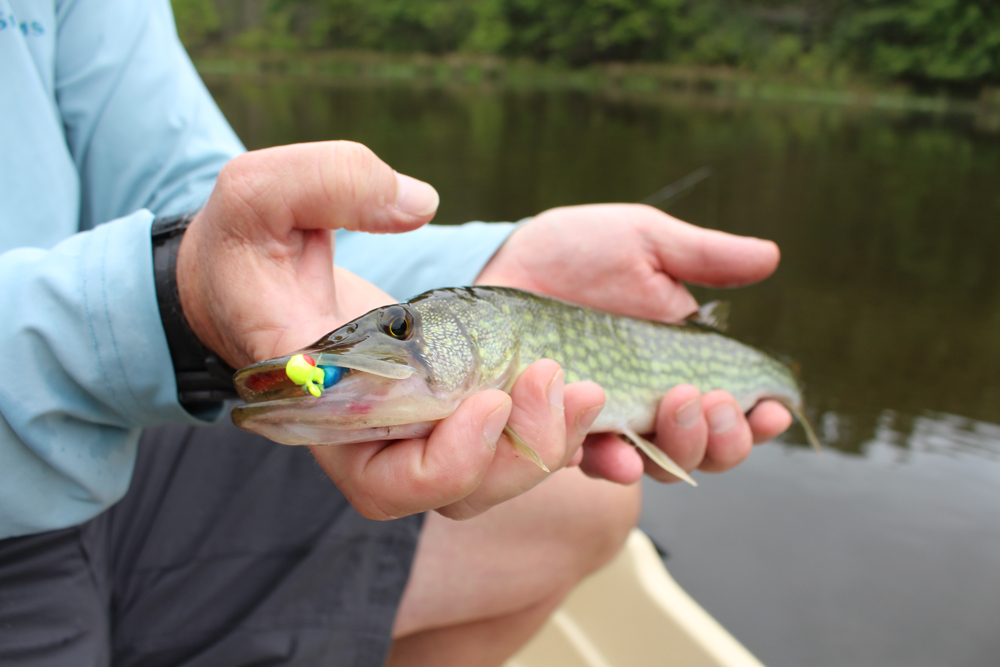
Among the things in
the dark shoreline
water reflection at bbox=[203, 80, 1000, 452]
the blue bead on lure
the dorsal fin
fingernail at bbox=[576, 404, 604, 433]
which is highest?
the blue bead on lure

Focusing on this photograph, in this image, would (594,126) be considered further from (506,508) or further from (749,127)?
(506,508)

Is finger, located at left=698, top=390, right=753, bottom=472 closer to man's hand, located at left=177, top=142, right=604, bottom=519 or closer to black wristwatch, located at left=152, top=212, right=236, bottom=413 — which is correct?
man's hand, located at left=177, top=142, right=604, bottom=519

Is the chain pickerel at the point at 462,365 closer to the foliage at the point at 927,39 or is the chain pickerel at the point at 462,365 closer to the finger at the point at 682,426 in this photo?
the finger at the point at 682,426

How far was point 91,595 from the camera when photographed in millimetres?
1366

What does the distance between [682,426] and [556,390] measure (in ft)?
2.21

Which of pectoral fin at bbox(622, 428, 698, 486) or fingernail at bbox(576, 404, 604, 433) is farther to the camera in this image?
pectoral fin at bbox(622, 428, 698, 486)

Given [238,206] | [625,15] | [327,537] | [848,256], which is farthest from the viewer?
[625,15]

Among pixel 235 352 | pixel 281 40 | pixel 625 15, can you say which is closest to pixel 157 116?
pixel 235 352

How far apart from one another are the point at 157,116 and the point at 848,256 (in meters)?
7.37

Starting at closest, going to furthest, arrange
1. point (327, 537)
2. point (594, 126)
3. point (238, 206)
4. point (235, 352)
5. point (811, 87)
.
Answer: point (238, 206) < point (235, 352) < point (327, 537) < point (594, 126) < point (811, 87)

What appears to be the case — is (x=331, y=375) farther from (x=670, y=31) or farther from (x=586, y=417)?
(x=670, y=31)

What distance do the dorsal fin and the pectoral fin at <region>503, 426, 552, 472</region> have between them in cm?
107

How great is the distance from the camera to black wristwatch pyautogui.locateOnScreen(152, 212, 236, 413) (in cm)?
134

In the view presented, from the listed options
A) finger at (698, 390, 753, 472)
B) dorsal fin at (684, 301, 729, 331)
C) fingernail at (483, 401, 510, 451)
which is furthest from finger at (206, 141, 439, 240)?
dorsal fin at (684, 301, 729, 331)
